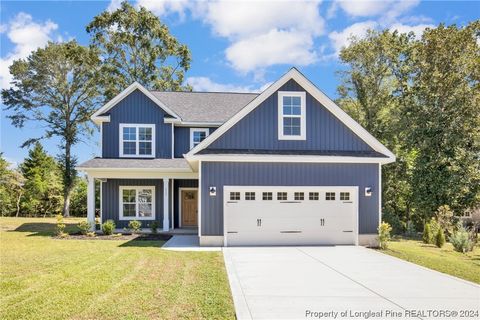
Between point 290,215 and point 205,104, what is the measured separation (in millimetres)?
10595

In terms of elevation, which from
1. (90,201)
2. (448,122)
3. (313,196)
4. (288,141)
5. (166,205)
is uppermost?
(448,122)

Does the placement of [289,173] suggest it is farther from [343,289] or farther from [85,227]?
[85,227]

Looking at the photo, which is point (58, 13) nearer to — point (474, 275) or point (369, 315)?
point (369, 315)

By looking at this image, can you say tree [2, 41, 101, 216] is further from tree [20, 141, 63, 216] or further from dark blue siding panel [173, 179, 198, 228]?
dark blue siding panel [173, 179, 198, 228]

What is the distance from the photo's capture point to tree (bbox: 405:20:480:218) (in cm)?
2123

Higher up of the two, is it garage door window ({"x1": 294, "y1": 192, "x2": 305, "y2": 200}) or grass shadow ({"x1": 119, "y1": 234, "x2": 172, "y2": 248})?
garage door window ({"x1": 294, "y1": 192, "x2": 305, "y2": 200})

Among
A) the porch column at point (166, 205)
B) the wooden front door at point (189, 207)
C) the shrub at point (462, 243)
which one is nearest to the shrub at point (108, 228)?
the porch column at point (166, 205)

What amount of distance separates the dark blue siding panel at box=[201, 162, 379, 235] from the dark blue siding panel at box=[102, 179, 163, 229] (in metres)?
6.43

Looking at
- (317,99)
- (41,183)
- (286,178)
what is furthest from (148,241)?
(41,183)

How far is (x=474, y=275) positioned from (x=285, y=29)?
39.9 feet

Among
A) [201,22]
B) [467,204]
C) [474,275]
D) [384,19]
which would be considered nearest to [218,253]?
[474,275]

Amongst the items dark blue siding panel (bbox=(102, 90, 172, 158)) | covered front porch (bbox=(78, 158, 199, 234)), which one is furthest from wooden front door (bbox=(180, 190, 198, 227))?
dark blue siding panel (bbox=(102, 90, 172, 158))

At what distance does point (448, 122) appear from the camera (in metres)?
22.1

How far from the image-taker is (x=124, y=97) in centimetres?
1956
